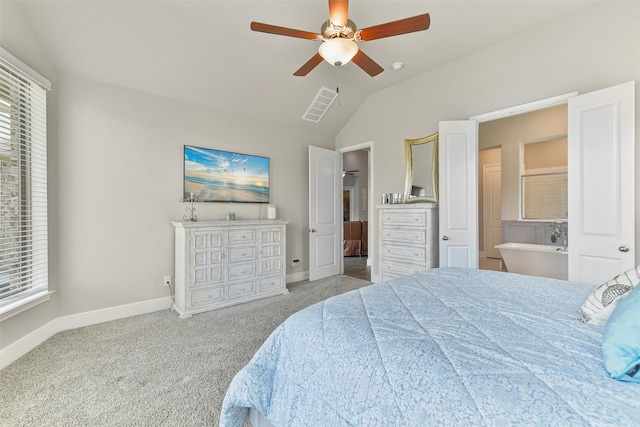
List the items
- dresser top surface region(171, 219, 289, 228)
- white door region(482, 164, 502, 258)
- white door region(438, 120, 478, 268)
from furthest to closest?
1. white door region(482, 164, 502, 258)
2. white door region(438, 120, 478, 268)
3. dresser top surface region(171, 219, 289, 228)

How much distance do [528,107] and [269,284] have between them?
149 inches

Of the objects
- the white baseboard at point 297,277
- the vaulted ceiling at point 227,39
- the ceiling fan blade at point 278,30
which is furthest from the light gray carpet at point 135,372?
the vaulted ceiling at point 227,39

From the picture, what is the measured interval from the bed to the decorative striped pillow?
0.07 metres

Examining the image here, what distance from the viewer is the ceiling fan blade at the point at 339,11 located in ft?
6.25

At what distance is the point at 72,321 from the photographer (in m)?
2.79

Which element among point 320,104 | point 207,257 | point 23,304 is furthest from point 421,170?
point 23,304

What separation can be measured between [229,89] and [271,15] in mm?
1211

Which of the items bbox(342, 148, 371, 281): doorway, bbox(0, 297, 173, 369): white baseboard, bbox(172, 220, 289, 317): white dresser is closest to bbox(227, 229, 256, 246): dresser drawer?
bbox(172, 220, 289, 317): white dresser

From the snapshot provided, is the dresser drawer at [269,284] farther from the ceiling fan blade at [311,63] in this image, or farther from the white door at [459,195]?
the ceiling fan blade at [311,63]

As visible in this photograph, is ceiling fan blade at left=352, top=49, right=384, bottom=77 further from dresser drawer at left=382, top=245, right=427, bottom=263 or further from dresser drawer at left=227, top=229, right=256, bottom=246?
dresser drawer at left=227, top=229, right=256, bottom=246

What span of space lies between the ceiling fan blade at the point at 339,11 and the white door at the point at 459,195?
79.5 inches

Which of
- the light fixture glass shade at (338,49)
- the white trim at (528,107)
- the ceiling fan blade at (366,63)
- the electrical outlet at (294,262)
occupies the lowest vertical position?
the electrical outlet at (294,262)

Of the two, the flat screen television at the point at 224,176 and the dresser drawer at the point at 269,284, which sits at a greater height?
the flat screen television at the point at 224,176

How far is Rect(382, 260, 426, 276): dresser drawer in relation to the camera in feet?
11.6
